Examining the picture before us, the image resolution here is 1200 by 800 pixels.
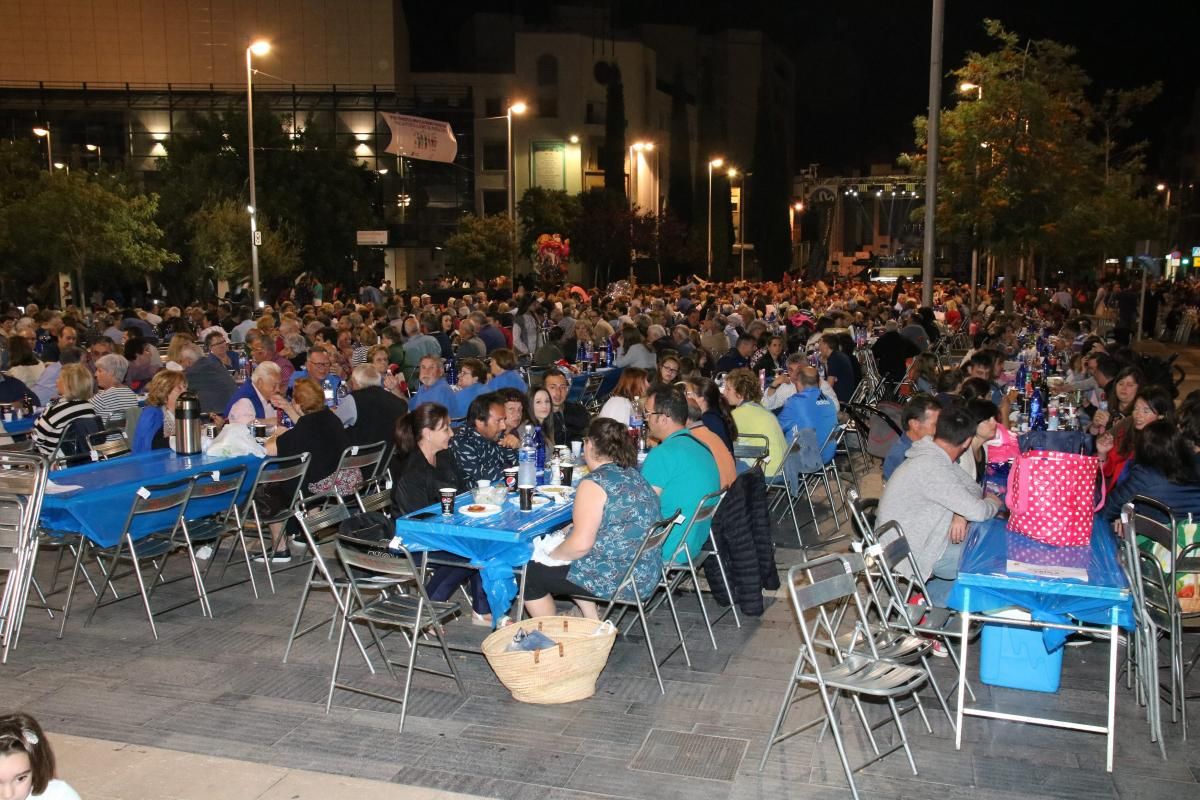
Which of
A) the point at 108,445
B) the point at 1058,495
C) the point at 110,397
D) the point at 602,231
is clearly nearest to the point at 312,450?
the point at 108,445

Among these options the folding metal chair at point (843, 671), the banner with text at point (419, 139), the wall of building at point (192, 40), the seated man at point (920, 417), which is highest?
the wall of building at point (192, 40)

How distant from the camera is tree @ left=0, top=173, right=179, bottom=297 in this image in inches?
945

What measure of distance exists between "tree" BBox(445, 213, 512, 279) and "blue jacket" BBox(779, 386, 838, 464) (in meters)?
23.5

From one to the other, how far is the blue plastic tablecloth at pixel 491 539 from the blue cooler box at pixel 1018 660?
2414 millimetres

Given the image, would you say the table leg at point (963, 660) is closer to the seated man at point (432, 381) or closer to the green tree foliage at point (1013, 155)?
the seated man at point (432, 381)

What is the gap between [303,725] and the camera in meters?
5.23

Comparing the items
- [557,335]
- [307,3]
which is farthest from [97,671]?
[307,3]

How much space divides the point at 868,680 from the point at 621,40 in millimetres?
52201

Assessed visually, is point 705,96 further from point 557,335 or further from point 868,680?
point 868,680

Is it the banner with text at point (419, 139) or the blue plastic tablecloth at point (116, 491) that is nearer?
the blue plastic tablecloth at point (116, 491)

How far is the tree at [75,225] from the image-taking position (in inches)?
945

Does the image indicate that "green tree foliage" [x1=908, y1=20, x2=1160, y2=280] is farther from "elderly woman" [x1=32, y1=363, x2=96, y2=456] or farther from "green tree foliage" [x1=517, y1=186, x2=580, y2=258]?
"green tree foliage" [x1=517, y1=186, x2=580, y2=258]

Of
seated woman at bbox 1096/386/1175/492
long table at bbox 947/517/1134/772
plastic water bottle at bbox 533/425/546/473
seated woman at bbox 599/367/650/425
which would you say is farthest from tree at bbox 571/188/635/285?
long table at bbox 947/517/1134/772

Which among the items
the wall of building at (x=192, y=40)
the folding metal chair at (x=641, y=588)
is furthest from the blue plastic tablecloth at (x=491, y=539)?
the wall of building at (x=192, y=40)
